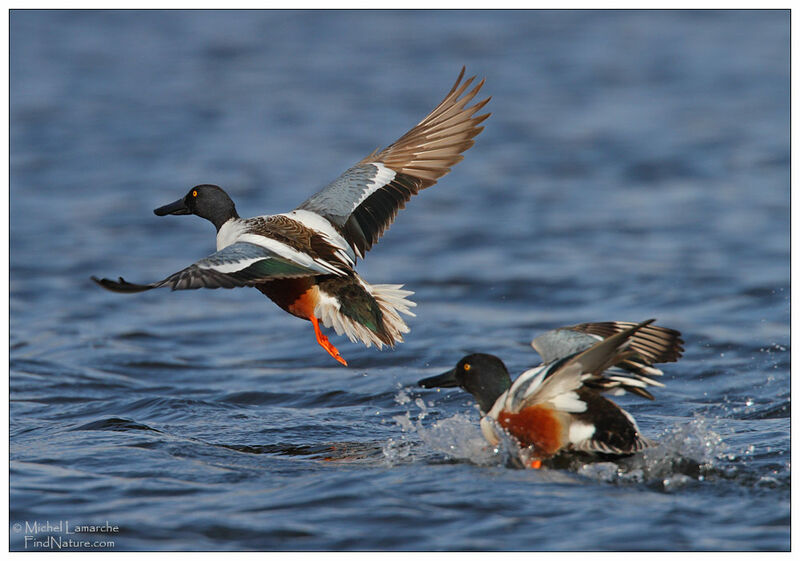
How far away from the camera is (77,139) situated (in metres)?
14.9

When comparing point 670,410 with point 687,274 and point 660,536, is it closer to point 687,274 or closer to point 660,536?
point 660,536

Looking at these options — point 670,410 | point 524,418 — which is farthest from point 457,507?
point 670,410

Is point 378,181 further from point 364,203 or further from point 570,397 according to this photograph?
point 570,397

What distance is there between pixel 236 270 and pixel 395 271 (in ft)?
16.7

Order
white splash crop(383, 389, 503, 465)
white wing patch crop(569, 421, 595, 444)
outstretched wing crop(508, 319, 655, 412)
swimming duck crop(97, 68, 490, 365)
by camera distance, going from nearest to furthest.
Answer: outstretched wing crop(508, 319, 655, 412)
white wing patch crop(569, 421, 595, 444)
white splash crop(383, 389, 503, 465)
swimming duck crop(97, 68, 490, 365)

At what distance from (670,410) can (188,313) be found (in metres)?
4.69

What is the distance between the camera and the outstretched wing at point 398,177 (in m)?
6.85

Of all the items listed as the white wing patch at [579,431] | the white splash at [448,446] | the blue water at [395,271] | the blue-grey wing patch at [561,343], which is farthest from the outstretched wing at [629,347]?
the white splash at [448,446]

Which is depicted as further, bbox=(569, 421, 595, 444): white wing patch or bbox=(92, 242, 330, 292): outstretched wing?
bbox=(569, 421, 595, 444): white wing patch

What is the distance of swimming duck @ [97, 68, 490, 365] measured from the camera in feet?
18.4

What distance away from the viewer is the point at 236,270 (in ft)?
17.6

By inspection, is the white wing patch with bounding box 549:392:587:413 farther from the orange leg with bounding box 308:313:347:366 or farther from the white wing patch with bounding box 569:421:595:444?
the orange leg with bounding box 308:313:347:366

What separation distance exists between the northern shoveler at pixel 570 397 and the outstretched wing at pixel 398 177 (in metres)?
1.61

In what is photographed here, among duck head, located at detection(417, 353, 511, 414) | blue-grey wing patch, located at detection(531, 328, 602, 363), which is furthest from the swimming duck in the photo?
blue-grey wing patch, located at detection(531, 328, 602, 363)
